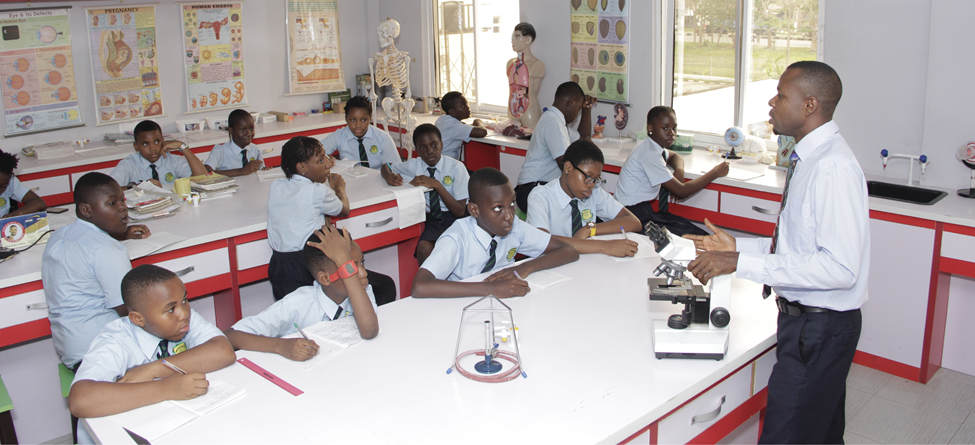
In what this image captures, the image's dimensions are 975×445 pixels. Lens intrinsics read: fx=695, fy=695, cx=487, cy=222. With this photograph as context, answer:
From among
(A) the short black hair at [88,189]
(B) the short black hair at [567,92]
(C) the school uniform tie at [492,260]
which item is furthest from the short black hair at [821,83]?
(B) the short black hair at [567,92]

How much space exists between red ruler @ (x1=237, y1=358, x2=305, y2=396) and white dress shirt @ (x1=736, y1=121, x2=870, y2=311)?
127cm

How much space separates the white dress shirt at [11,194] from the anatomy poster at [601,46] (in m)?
3.78

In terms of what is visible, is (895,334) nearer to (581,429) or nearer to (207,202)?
(581,429)

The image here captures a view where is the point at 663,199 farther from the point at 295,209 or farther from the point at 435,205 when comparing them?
the point at 295,209

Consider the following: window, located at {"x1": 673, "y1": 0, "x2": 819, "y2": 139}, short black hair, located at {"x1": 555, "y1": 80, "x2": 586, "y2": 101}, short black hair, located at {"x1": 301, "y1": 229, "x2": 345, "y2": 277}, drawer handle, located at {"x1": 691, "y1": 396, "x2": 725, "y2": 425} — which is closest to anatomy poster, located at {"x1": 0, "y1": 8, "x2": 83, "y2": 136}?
short black hair, located at {"x1": 555, "y1": 80, "x2": 586, "y2": 101}

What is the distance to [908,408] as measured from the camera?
3100 millimetres

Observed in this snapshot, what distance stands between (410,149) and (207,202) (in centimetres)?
202

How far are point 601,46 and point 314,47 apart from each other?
3061 millimetres

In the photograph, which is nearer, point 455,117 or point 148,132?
point 148,132

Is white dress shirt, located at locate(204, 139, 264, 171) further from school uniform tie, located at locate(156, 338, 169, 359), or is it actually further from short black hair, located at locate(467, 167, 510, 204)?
school uniform tie, located at locate(156, 338, 169, 359)

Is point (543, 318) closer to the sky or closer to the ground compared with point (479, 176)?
closer to the ground

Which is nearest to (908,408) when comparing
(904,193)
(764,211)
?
(904,193)

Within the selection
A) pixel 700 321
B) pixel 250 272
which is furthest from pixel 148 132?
pixel 700 321

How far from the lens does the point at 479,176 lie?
2650 mm
